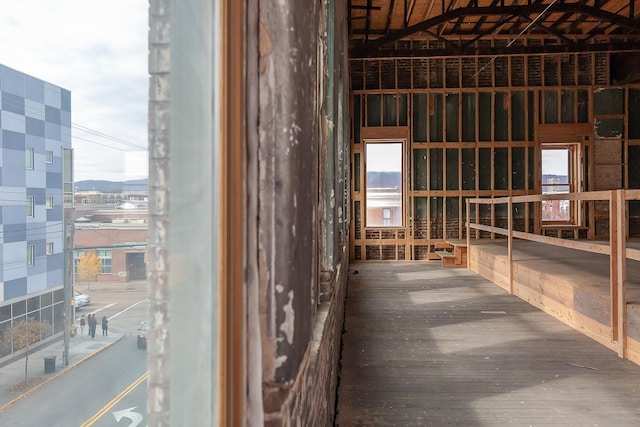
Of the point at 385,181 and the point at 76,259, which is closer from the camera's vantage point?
the point at 76,259

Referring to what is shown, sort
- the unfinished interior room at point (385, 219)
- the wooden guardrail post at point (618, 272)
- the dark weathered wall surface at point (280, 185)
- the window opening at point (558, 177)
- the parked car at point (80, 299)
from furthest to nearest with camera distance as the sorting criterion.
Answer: the window opening at point (558, 177) < the wooden guardrail post at point (618, 272) < the dark weathered wall surface at point (280, 185) < the unfinished interior room at point (385, 219) < the parked car at point (80, 299)

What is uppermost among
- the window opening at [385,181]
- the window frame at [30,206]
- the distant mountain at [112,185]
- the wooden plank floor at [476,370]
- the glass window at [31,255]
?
the window opening at [385,181]

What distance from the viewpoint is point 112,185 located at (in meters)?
0.62

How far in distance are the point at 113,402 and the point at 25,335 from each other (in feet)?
0.70

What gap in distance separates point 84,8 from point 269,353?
2.44 feet

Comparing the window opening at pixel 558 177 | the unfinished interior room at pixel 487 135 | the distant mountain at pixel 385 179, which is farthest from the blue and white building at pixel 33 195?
the window opening at pixel 558 177

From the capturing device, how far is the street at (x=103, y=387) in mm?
Result: 463

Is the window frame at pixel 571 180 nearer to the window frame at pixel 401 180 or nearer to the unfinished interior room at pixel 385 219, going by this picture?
the unfinished interior room at pixel 385 219

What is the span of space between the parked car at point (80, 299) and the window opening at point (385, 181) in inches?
358

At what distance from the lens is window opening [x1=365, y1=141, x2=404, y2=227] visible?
959cm

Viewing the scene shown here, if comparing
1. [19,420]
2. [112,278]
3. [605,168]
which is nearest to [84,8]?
[112,278]

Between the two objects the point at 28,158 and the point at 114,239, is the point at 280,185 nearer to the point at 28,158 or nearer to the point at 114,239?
the point at 114,239

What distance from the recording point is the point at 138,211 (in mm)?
680

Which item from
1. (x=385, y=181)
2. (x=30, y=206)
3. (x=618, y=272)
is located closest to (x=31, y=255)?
(x=30, y=206)
